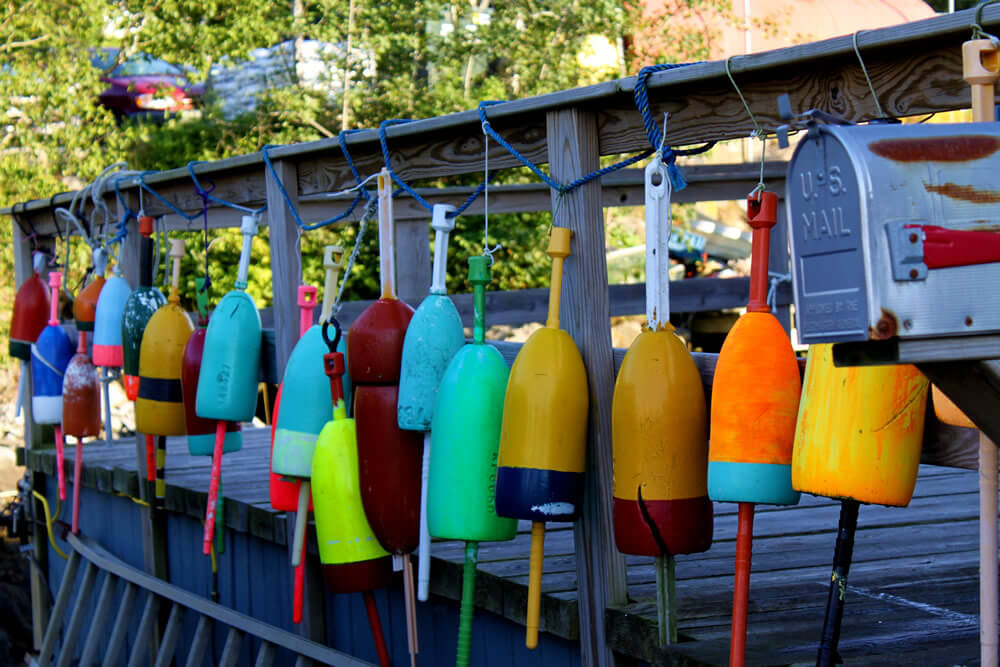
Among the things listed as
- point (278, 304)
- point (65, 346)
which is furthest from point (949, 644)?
point (65, 346)

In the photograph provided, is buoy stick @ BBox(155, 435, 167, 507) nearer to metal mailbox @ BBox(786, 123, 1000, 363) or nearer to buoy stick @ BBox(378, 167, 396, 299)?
buoy stick @ BBox(378, 167, 396, 299)

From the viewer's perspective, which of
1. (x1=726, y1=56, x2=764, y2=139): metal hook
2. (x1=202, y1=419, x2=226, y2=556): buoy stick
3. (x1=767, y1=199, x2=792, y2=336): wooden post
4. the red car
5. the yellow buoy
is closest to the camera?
the yellow buoy

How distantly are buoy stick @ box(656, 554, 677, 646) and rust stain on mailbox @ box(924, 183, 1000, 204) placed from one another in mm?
1074

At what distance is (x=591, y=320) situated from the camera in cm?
246

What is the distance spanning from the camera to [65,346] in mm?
4832

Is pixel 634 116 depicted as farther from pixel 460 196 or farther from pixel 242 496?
pixel 460 196

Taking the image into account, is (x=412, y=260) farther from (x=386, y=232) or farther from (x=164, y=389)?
(x=386, y=232)

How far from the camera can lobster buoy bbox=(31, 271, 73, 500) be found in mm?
4805

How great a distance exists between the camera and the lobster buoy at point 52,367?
4805 millimetres

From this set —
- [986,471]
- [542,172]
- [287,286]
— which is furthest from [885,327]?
[287,286]

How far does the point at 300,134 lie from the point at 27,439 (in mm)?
6532

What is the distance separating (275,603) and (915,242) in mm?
3247

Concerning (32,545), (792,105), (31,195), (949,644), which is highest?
(31,195)


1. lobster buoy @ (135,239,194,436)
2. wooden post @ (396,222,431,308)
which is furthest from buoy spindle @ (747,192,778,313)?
wooden post @ (396,222,431,308)
